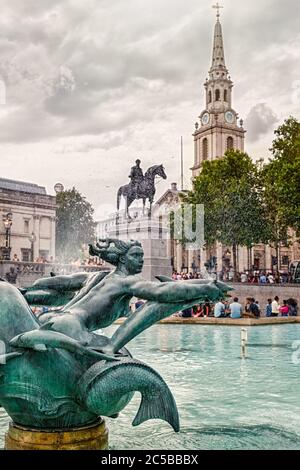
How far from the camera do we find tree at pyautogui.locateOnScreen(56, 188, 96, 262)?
69250mm

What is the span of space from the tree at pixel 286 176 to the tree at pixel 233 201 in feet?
4.96

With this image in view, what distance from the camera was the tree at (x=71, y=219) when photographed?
69250 mm

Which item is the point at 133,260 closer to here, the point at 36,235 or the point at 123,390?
the point at 123,390

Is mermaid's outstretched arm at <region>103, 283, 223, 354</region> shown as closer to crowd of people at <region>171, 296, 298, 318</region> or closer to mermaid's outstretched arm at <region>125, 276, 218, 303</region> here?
mermaid's outstretched arm at <region>125, 276, 218, 303</region>

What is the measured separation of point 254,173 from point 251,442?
43773 millimetres

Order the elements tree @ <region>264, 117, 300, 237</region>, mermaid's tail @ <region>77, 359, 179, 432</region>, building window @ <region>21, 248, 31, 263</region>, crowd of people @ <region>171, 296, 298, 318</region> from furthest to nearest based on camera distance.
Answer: building window @ <region>21, 248, 31, 263</region> → tree @ <region>264, 117, 300, 237</region> → crowd of people @ <region>171, 296, 298, 318</region> → mermaid's tail @ <region>77, 359, 179, 432</region>

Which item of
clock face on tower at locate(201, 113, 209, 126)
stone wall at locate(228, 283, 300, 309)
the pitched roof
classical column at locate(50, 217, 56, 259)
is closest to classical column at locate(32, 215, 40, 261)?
classical column at locate(50, 217, 56, 259)

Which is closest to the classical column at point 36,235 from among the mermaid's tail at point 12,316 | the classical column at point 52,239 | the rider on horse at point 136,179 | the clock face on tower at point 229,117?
the classical column at point 52,239

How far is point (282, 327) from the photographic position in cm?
2003

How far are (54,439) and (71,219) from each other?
66.2 m

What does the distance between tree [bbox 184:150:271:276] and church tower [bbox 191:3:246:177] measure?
40.2 meters

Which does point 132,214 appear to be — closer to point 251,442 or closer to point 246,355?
point 246,355

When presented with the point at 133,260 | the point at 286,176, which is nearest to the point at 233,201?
the point at 286,176

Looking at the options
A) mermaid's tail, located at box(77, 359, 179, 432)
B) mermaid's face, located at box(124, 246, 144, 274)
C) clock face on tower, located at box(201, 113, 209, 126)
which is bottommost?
mermaid's tail, located at box(77, 359, 179, 432)
